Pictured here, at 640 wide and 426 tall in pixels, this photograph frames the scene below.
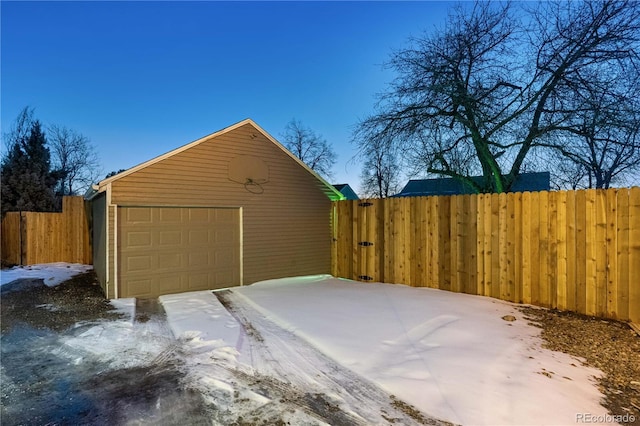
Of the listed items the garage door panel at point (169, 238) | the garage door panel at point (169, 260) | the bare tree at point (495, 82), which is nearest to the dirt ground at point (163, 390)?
the garage door panel at point (169, 260)

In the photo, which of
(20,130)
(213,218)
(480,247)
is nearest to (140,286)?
(213,218)

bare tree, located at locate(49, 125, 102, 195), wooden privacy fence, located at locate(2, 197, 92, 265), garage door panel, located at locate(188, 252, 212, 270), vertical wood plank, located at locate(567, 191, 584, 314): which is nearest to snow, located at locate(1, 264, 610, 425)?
vertical wood plank, located at locate(567, 191, 584, 314)

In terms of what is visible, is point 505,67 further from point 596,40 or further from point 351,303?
point 351,303

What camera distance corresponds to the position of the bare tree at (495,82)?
643 centimetres

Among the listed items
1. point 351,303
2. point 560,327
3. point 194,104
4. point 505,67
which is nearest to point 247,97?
point 194,104

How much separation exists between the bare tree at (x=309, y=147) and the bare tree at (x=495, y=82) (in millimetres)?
18803

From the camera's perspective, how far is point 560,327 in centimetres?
440

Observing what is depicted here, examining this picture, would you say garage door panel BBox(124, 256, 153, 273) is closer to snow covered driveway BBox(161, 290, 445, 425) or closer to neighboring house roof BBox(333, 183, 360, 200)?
snow covered driveway BBox(161, 290, 445, 425)

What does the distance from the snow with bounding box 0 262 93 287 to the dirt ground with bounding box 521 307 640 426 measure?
10.6 meters

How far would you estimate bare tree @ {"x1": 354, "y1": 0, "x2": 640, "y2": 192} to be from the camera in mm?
6426

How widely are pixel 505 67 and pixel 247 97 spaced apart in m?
9.28

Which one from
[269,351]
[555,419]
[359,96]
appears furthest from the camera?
[359,96]

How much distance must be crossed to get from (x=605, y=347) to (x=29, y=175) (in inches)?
820

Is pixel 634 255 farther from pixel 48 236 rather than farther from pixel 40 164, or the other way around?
pixel 40 164
